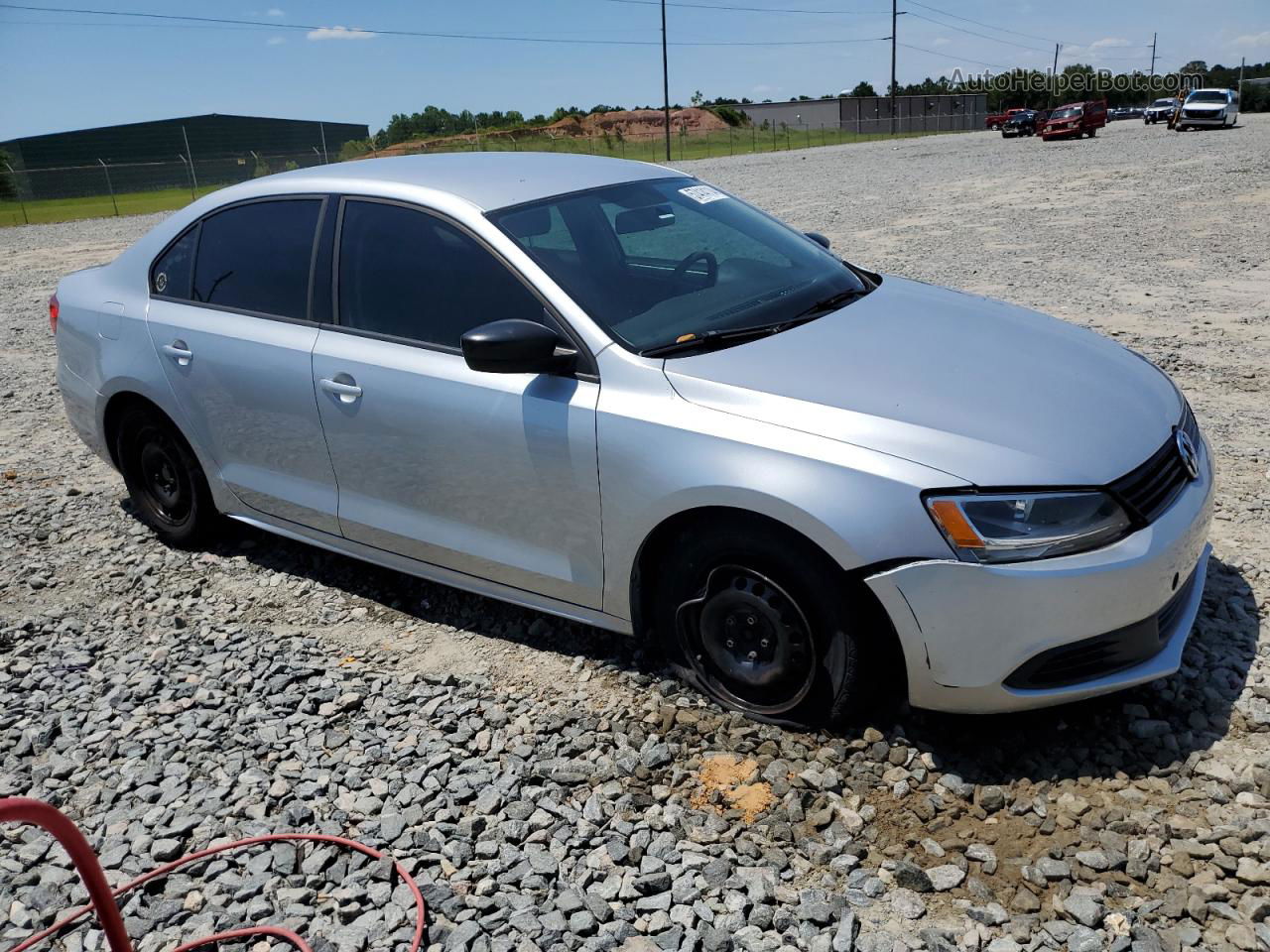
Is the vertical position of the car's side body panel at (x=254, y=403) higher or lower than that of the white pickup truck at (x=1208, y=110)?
lower

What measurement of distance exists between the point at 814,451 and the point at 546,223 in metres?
1.55

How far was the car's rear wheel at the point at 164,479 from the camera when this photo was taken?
195 inches

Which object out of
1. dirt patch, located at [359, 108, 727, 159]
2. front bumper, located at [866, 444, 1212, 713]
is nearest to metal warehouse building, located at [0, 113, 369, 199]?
dirt patch, located at [359, 108, 727, 159]

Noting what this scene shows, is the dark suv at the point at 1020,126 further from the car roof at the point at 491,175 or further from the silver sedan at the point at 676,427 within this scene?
the car roof at the point at 491,175

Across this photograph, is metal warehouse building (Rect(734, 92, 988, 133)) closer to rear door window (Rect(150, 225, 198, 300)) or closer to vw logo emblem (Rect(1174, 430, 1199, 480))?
rear door window (Rect(150, 225, 198, 300))

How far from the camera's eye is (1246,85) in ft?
293

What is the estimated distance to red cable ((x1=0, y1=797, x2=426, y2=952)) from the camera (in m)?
1.92

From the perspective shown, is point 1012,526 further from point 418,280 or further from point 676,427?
point 418,280

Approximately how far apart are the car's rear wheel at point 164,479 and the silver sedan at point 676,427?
33 millimetres

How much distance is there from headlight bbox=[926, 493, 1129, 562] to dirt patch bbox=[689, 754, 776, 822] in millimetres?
975

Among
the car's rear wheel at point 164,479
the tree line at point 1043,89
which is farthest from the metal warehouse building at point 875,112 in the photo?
the car's rear wheel at point 164,479

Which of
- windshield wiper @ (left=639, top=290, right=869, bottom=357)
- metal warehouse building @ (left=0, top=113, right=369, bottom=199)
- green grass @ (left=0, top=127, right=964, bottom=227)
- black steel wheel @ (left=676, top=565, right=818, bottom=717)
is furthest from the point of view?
metal warehouse building @ (left=0, top=113, right=369, bottom=199)

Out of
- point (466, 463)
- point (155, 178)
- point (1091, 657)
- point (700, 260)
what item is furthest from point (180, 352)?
point (155, 178)

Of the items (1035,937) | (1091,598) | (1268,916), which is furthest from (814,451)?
(1268,916)
